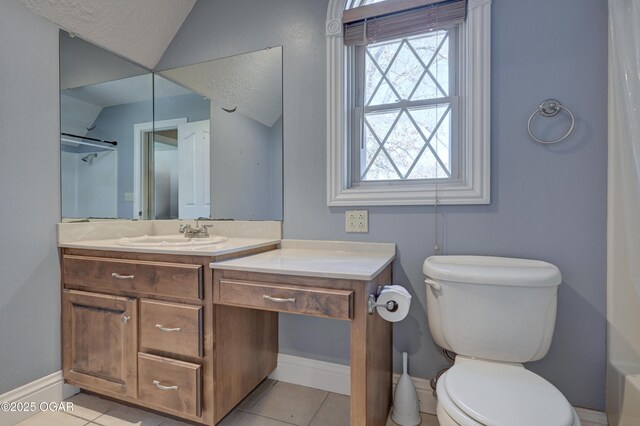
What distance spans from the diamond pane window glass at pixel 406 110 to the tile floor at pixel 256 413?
1.20 m

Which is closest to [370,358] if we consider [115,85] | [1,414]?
[1,414]

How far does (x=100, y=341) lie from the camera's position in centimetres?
148

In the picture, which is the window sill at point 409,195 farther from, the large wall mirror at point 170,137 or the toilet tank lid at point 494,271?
the large wall mirror at point 170,137

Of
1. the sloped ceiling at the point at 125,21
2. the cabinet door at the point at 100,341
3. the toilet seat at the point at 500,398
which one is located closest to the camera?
the toilet seat at the point at 500,398

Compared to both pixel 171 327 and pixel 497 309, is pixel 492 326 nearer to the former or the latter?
pixel 497 309

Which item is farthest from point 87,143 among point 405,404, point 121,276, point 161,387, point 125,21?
point 405,404

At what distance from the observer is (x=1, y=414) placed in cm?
138

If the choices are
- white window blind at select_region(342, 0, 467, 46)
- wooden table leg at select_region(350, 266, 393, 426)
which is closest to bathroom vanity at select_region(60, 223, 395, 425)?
wooden table leg at select_region(350, 266, 393, 426)

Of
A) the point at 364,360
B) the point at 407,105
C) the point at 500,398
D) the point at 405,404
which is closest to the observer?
the point at 500,398

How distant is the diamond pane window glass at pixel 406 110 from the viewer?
1.59m

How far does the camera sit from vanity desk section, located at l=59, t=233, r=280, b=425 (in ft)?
4.24

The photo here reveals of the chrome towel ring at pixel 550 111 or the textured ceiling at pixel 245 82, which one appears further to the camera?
the textured ceiling at pixel 245 82

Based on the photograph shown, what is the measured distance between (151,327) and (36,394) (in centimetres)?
75

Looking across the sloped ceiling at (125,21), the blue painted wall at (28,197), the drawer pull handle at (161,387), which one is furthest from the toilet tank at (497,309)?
the sloped ceiling at (125,21)
